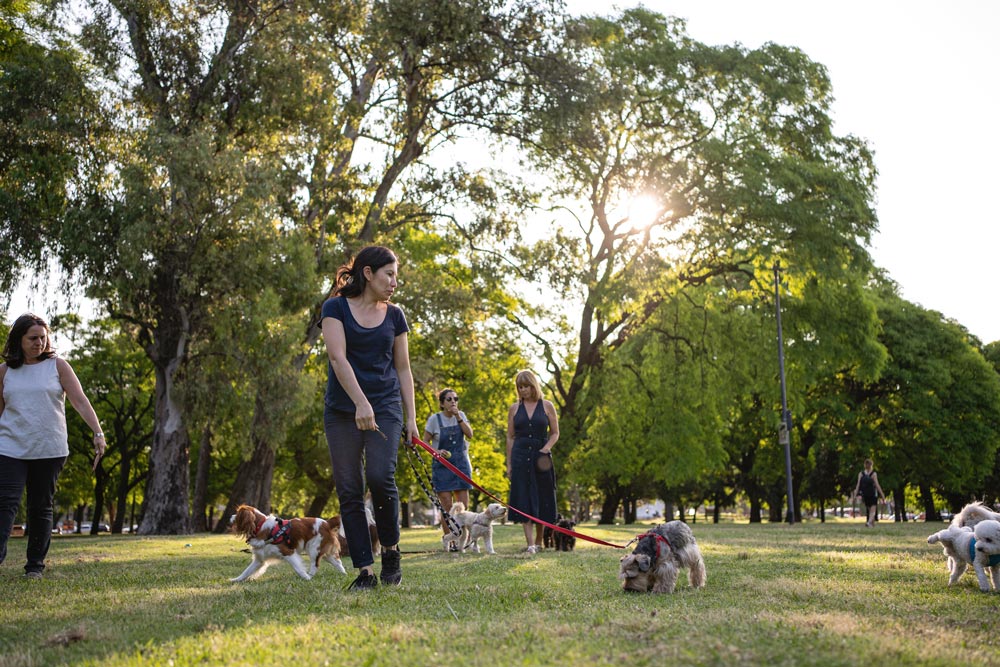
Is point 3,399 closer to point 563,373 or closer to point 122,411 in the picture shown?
point 563,373

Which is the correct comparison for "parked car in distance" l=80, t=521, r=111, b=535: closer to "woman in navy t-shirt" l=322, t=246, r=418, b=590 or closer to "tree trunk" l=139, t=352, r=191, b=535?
"tree trunk" l=139, t=352, r=191, b=535

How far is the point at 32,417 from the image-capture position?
741cm

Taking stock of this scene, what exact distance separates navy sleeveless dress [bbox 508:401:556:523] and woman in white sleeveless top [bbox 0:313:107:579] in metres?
5.17

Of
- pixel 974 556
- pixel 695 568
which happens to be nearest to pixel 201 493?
pixel 695 568

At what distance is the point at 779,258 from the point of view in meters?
29.2

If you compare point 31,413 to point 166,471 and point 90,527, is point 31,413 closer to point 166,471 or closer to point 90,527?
point 166,471

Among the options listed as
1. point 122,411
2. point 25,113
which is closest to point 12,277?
point 25,113

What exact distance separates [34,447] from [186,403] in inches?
517

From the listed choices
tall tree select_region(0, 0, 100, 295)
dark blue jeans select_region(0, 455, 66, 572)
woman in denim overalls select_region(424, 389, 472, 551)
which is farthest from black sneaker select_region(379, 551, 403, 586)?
tall tree select_region(0, 0, 100, 295)

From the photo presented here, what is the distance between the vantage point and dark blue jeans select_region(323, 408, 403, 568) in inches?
246

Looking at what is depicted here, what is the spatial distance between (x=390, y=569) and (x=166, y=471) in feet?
55.1

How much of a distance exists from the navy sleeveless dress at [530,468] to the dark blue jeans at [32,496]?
17.4 ft

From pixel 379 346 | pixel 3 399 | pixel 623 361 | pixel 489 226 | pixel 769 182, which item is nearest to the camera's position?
pixel 379 346

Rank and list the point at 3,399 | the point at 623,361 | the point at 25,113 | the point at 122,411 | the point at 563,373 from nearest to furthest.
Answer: the point at 3,399
the point at 25,113
the point at 623,361
the point at 563,373
the point at 122,411
